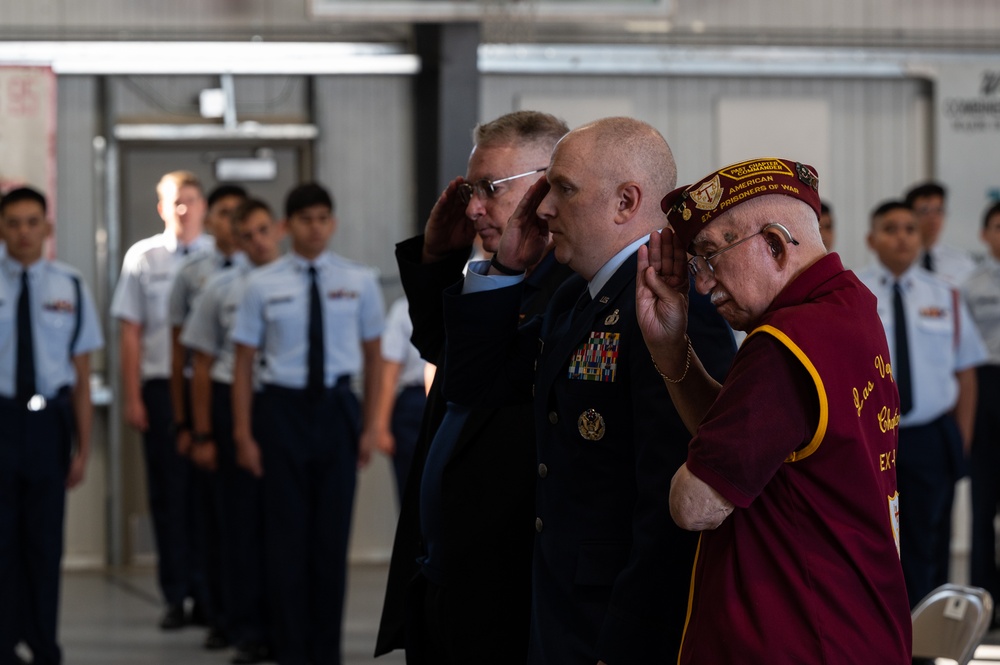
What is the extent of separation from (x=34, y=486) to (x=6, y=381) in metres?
0.44

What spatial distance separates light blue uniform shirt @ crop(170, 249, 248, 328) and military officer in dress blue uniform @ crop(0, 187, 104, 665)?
1.21 m

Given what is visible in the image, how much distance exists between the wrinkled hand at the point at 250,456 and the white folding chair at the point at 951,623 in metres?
3.17

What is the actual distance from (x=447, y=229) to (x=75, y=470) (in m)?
3.11

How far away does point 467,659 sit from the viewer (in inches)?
104

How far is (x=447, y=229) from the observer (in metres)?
2.84

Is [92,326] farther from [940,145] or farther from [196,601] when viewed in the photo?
[940,145]

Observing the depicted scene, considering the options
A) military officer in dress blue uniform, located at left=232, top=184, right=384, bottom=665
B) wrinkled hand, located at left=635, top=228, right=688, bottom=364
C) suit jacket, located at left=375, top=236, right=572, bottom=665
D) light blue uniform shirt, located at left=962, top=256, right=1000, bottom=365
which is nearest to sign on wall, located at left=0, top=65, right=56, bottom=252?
military officer in dress blue uniform, located at left=232, top=184, right=384, bottom=665

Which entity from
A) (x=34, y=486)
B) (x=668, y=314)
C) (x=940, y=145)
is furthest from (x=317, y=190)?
(x=940, y=145)

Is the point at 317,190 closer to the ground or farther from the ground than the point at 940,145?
closer to the ground

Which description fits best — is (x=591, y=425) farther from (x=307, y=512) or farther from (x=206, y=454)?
(x=206, y=454)

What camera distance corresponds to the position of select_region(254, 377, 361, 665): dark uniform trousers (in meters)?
5.21

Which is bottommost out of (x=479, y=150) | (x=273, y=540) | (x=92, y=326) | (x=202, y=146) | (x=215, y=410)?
(x=273, y=540)

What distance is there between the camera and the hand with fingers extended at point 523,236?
2433mm

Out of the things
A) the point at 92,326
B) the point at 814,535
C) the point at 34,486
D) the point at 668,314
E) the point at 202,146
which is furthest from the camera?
the point at 202,146
